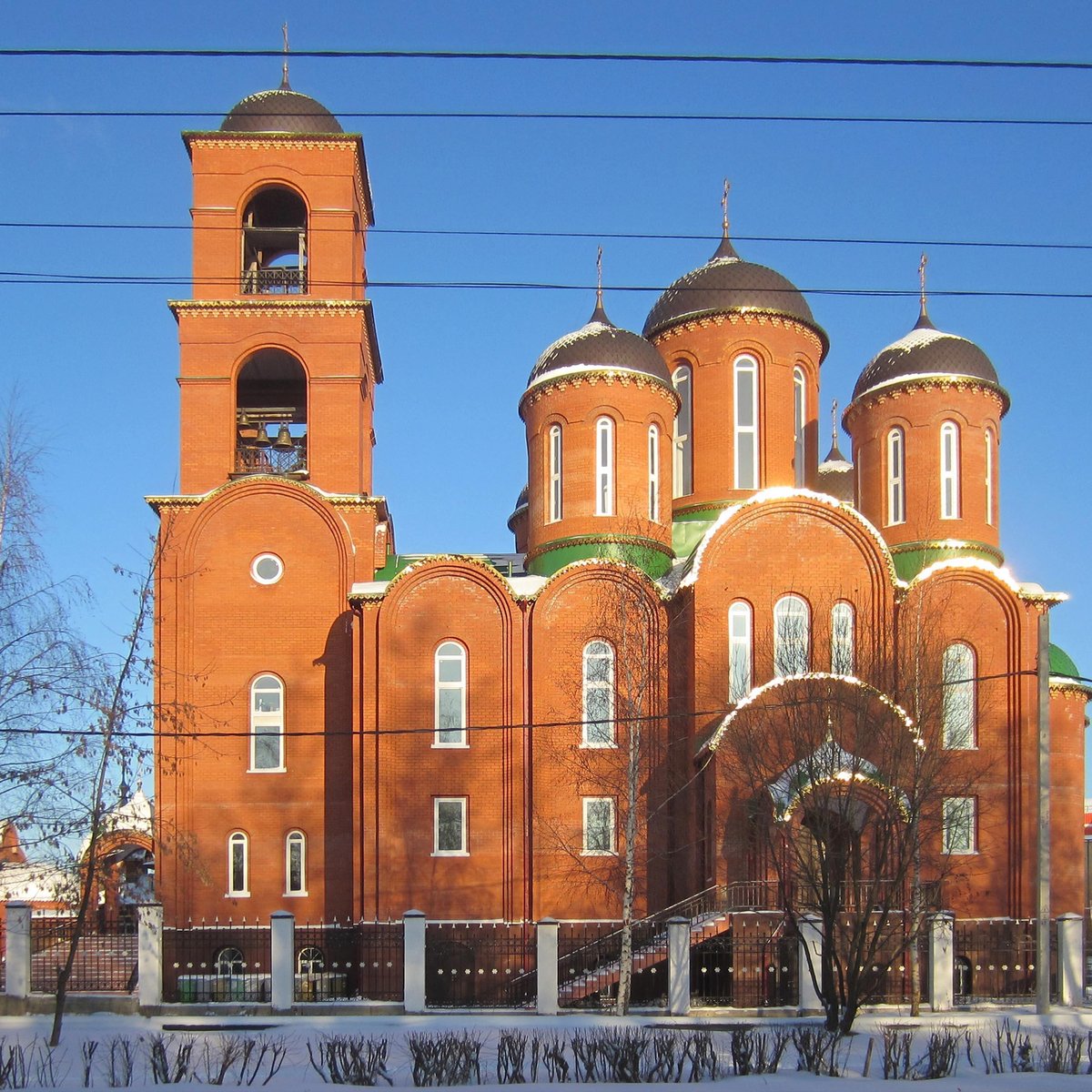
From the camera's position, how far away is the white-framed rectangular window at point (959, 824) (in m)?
22.3

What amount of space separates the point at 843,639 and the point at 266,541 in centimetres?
977

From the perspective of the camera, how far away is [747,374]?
2972cm

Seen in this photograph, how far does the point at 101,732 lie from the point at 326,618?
29.9ft

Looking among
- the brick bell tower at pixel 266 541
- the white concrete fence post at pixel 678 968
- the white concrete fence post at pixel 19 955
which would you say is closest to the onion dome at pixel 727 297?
the brick bell tower at pixel 266 541

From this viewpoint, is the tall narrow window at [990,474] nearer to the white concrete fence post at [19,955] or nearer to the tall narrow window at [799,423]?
the tall narrow window at [799,423]

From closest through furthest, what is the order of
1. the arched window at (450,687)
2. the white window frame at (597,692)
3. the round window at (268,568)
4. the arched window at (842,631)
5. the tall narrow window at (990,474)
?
the arched window at (842,631), the white window frame at (597,692), the arched window at (450,687), the round window at (268,568), the tall narrow window at (990,474)

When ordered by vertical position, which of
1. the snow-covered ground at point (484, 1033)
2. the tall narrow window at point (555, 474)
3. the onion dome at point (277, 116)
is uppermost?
the onion dome at point (277, 116)

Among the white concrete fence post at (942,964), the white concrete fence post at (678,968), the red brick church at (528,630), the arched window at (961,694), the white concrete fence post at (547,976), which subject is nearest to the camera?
the white concrete fence post at (678,968)

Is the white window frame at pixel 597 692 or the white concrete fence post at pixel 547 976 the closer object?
the white concrete fence post at pixel 547 976

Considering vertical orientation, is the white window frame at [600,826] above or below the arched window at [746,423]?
below

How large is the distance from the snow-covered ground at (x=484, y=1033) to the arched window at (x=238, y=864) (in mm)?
4939

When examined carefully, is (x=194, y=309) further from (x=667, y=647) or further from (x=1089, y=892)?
(x=1089, y=892)

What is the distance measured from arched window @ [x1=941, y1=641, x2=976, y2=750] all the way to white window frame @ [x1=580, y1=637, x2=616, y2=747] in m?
5.24

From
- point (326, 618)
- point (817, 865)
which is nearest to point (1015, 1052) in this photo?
point (817, 865)
